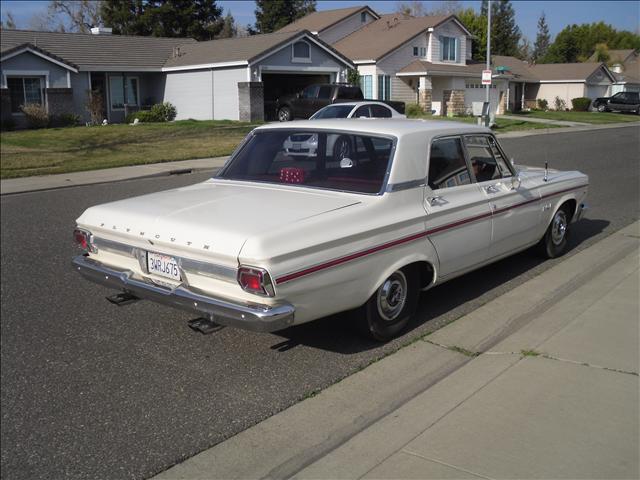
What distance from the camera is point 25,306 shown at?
6.18 meters

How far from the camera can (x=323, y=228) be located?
436 cm

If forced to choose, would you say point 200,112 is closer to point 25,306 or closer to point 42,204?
point 42,204

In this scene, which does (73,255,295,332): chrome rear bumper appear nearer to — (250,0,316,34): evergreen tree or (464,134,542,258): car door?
(464,134,542,258): car door

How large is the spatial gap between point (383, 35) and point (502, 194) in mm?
38065

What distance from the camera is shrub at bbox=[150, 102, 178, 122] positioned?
33.2 m

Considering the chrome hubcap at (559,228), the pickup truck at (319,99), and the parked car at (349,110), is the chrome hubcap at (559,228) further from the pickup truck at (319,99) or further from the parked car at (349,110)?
the pickup truck at (319,99)

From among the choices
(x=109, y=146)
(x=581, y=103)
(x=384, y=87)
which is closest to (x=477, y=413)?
(x=109, y=146)

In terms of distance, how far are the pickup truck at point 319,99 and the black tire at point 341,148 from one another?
2184 cm

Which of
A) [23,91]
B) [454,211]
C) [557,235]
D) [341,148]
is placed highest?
[23,91]

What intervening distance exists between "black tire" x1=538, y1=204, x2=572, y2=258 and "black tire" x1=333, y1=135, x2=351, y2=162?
271cm

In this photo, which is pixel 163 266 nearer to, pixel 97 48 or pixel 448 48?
pixel 97 48

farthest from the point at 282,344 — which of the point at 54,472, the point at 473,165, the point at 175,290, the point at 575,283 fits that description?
the point at 575,283

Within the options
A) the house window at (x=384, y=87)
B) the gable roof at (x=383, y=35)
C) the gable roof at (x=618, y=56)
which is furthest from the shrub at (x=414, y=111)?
the gable roof at (x=618, y=56)

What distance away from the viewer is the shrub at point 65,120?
29458 millimetres
